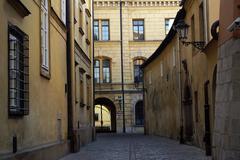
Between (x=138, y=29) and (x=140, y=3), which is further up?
(x=140, y=3)

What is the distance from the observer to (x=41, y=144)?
14734 mm

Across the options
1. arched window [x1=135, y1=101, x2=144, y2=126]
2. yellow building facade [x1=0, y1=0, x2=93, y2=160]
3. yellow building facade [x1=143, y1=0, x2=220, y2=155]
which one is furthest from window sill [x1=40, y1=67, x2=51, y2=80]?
arched window [x1=135, y1=101, x2=144, y2=126]

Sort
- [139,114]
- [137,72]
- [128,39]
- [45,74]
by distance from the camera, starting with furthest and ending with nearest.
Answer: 1. [128,39]
2. [137,72]
3. [139,114]
4. [45,74]

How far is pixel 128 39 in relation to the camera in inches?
2128

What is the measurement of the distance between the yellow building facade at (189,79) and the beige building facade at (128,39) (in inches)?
470

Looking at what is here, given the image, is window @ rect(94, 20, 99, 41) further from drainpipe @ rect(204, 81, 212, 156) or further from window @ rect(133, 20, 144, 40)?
drainpipe @ rect(204, 81, 212, 156)

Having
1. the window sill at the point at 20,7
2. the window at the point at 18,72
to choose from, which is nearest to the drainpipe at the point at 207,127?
the window at the point at 18,72

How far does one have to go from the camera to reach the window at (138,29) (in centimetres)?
5438

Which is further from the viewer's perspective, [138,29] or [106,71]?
[138,29]

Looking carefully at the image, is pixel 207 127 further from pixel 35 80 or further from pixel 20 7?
pixel 20 7

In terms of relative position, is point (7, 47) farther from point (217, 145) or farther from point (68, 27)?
point (68, 27)

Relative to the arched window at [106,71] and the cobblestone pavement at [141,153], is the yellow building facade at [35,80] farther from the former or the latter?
the arched window at [106,71]

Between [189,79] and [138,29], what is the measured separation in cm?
3062

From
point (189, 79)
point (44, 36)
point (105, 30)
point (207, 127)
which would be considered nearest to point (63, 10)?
point (44, 36)
